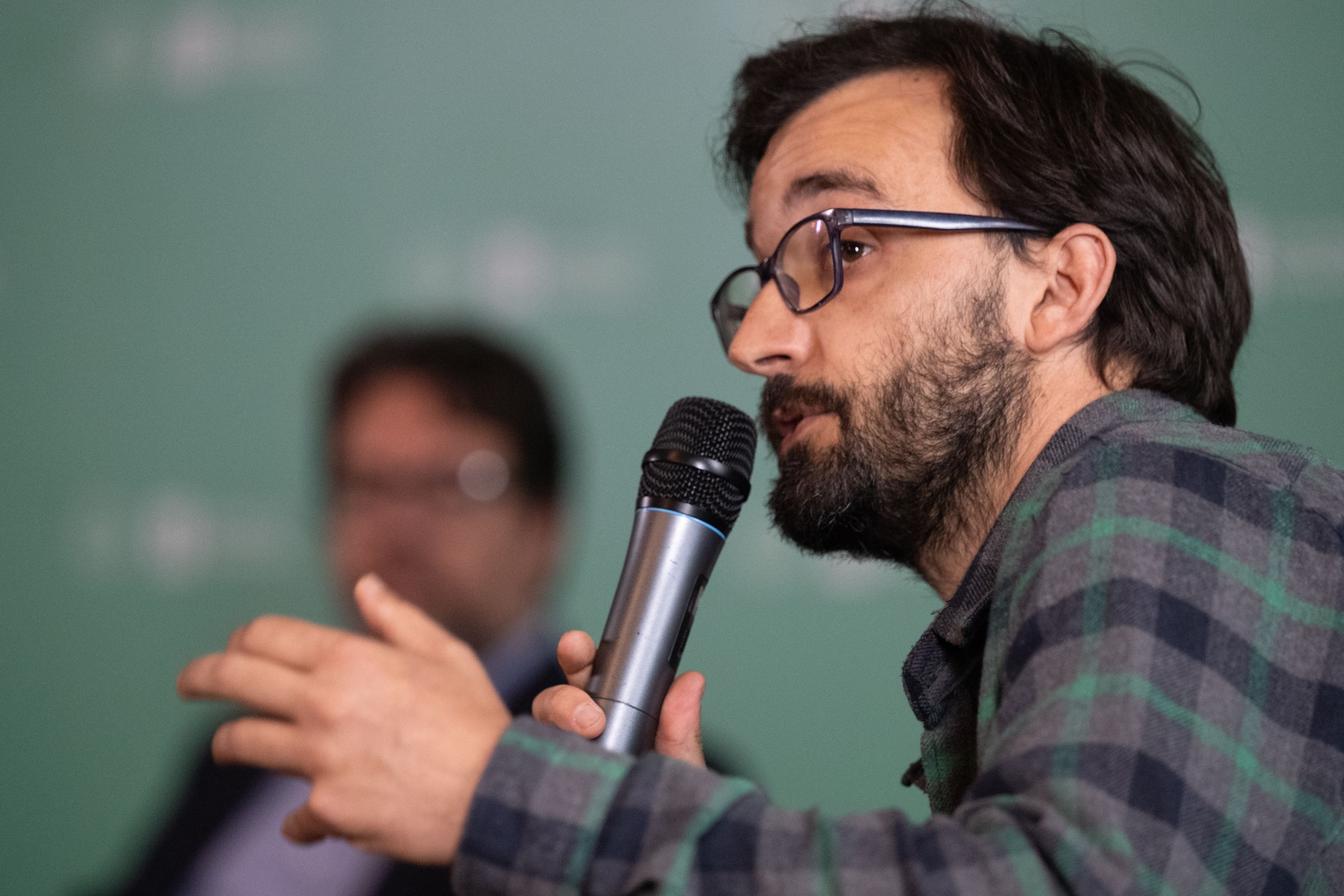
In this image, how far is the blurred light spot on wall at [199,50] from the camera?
2363mm

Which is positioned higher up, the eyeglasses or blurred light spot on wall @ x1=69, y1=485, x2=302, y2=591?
the eyeglasses

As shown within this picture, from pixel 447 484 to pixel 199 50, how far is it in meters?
1.21

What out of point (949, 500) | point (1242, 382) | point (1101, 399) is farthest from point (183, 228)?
point (1242, 382)

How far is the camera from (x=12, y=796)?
2.31m

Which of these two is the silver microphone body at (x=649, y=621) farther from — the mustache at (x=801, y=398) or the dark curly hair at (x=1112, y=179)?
the dark curly hair at (x=1112, y=179)

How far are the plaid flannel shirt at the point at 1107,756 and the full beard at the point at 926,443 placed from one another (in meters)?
0.30

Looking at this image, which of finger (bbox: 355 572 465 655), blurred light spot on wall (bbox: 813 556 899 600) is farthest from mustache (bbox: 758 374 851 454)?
blurred light spot on wall (bbox: 813 556 899 600)

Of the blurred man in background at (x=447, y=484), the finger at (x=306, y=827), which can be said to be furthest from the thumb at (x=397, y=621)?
the blurred man in background at (x=447, y=484)

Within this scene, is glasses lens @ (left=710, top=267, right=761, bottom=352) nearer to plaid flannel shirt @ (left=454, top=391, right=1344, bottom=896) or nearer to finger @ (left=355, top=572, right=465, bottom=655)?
plaid flannel shirt @ (left=454, top=391, right=1344, bottom=896)

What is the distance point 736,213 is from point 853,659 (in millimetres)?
989

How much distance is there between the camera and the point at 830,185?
1.16 meters

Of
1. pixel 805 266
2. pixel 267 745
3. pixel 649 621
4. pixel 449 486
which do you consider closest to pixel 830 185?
pixel 805 266

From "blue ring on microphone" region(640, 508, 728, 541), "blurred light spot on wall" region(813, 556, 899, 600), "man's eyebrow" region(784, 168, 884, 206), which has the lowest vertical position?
"blurred light spot on wall" region(813, 556, 899, 600)

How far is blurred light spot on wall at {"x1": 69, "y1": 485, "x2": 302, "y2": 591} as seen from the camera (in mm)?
2305
